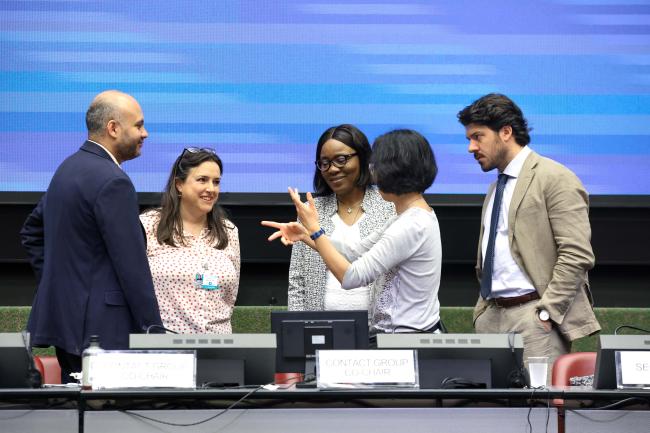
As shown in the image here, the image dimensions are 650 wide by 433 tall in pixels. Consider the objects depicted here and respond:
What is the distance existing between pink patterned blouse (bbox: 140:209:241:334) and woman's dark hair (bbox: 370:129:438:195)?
2.47ft

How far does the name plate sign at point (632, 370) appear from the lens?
261 cm

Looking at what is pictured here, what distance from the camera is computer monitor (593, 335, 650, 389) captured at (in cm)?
260

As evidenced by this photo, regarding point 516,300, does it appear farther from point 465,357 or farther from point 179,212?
point 179,212

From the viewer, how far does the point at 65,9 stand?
460cm

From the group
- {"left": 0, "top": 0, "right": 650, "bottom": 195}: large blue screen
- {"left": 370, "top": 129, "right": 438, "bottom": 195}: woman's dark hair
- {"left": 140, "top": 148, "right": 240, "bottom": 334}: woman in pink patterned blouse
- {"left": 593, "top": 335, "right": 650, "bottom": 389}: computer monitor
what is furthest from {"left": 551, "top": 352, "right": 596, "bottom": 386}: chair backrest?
{"left": 0, "top": 0, "right": 650, "bottom": 195}: large blue screen

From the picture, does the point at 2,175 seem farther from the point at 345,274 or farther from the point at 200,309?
the point at 345,274

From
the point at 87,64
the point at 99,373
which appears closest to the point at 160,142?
the point at 87,64

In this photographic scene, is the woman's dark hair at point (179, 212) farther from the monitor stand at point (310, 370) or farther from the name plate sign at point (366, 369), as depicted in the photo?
the name plate sign at point (366, 369)

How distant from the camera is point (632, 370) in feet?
8.57

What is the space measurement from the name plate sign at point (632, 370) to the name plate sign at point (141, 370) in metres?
1.12

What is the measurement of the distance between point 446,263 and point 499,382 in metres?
1.93

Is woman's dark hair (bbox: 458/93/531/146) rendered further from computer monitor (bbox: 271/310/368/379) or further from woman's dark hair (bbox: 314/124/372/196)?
computer monitor (bbox: 271/310/368/379)

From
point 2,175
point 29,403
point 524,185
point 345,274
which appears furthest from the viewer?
point 2,175

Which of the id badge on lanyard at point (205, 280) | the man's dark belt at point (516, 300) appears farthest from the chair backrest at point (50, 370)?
the man's dark belt at point (516, 300)
